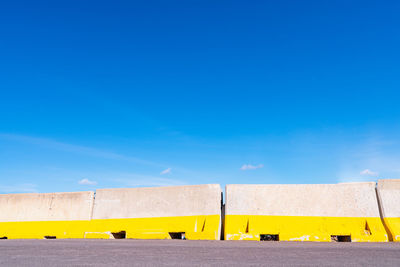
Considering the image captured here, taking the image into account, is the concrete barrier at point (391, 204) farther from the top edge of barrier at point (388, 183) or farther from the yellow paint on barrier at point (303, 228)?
the yellow paint on barrier at point (303, 228)

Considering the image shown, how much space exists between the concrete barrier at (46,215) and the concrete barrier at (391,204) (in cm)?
1115

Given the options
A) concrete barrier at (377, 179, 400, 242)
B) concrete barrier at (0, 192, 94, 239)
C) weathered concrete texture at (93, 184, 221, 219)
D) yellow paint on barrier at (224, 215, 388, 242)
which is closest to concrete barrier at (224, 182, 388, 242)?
yellow paint on barrier at (224, 215, 388, 242)

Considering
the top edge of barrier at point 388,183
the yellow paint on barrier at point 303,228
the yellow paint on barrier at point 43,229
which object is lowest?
the yellow paint on barrier at point 43,229

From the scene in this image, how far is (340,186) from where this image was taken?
1160cm

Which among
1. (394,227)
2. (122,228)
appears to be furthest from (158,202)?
(394,227)

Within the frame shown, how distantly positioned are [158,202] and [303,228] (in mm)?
5495

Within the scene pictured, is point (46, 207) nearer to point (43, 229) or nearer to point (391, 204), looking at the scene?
point (43, 229)

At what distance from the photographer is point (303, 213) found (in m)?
11.3

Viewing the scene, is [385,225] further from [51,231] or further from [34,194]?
[34,194]

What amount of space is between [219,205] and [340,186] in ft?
14.8

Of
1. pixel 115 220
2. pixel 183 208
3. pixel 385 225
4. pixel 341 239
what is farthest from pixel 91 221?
pixel 385 225

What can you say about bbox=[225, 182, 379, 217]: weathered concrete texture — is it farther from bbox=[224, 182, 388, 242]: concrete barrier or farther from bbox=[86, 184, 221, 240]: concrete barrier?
bbox=[86, 184, 221, 240]: concrete barrier

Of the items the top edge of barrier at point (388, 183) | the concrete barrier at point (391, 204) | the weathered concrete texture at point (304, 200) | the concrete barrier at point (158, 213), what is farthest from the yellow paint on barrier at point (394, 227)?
the concrete barrier at point (158, 213)

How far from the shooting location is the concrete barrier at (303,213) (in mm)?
10664
